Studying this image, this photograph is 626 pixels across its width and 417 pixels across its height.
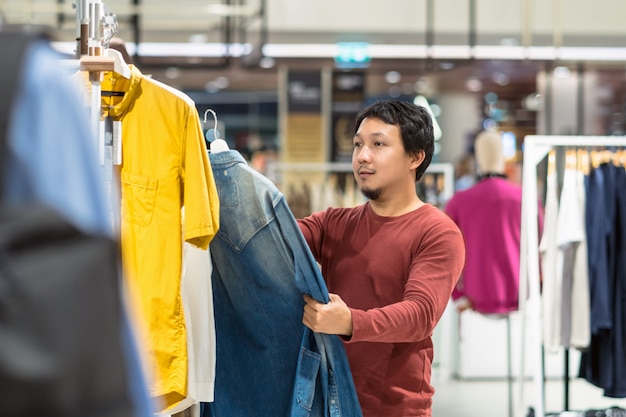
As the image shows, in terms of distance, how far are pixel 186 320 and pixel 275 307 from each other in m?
0.25

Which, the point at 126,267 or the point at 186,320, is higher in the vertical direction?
the point at 126,267

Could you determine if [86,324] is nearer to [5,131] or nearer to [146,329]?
[5,131]

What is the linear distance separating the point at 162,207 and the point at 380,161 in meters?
0.72

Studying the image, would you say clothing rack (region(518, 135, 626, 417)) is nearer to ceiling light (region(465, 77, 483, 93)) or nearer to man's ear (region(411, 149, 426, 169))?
man's ear (region(411, 149, 426, 169))

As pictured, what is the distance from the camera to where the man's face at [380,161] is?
2.78 m

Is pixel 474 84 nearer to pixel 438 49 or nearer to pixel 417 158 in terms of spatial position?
pixel 438 49

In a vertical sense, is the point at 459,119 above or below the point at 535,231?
above

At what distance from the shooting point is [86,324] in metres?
0.83

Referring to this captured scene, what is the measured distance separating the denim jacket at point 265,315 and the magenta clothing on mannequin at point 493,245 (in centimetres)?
386

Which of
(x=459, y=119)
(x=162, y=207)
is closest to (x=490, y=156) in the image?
(x=162, y=207)

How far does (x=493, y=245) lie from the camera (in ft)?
20.6

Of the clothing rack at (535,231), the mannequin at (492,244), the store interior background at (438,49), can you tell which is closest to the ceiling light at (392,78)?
the store interior background at (438,49)

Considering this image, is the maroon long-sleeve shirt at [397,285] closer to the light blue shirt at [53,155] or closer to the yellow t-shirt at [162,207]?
the yellow t-shirt at [162,207]

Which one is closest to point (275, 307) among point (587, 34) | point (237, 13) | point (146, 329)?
point (146, 329)
